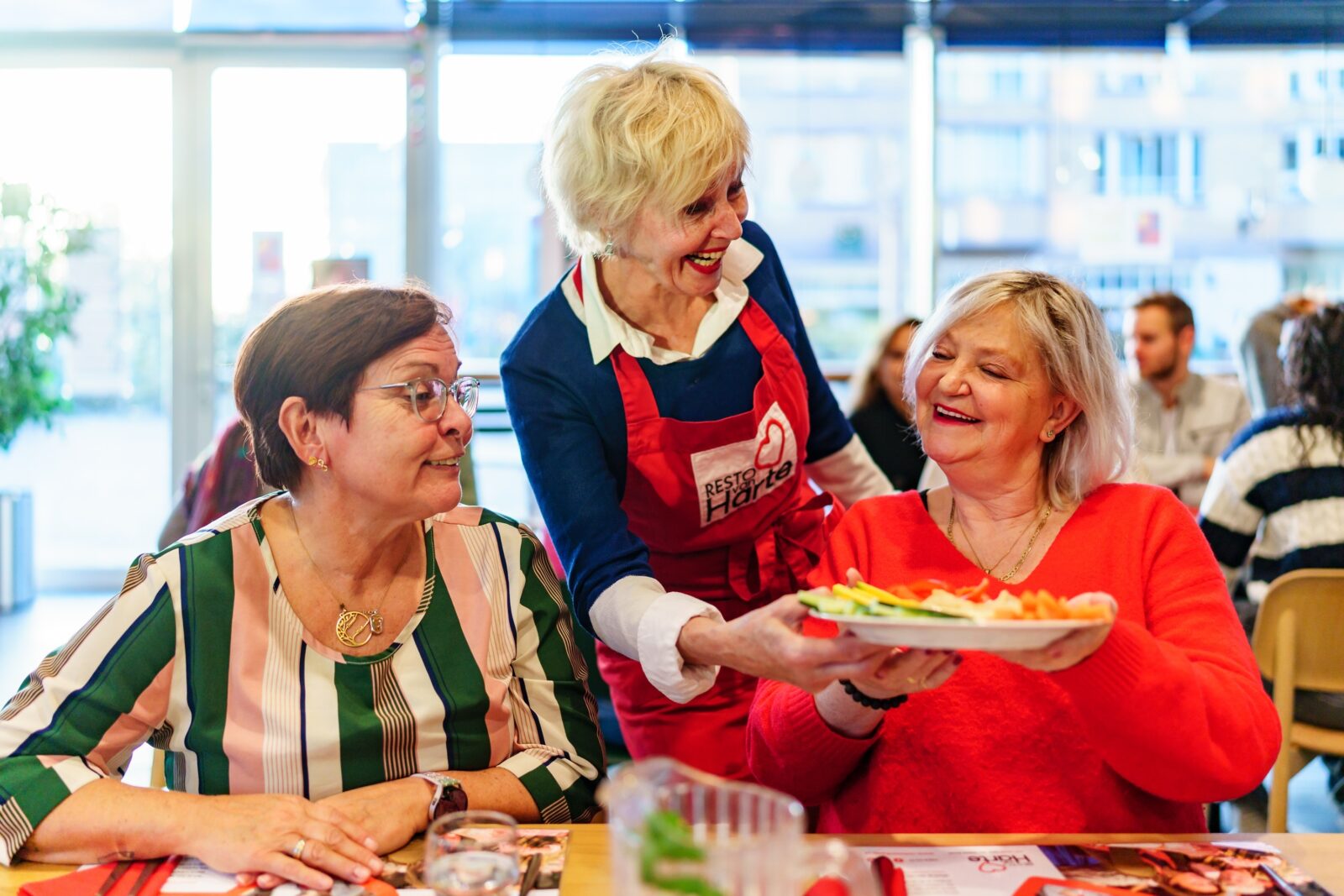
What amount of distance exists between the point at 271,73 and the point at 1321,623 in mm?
6087

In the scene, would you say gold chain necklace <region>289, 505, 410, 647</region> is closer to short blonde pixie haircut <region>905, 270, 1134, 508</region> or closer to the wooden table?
the wooden table

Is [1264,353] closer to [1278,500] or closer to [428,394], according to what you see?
[1278,500]

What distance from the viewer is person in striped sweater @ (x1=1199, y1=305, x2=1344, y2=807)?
2.91m

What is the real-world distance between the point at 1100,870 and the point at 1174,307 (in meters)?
3.57

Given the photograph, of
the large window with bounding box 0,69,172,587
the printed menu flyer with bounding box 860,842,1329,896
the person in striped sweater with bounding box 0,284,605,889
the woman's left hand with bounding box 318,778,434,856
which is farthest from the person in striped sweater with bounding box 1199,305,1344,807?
the large window with bounding box 0,69,172,587

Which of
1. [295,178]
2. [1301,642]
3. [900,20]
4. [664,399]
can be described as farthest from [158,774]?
[900,20]

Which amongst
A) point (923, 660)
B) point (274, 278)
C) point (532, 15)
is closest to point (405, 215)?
point (274, 278)

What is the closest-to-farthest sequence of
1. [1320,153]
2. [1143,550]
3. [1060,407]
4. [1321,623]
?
[1143,550] → [1060,407] → [1321,623] → [1320,153]

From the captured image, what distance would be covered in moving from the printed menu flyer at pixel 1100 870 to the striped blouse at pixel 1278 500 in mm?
1686

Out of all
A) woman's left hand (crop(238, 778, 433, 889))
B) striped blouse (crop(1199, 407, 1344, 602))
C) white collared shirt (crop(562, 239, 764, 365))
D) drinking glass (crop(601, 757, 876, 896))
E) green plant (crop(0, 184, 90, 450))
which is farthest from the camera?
green plant (crop(0, 184, 90, 450))

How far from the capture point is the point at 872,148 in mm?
6891

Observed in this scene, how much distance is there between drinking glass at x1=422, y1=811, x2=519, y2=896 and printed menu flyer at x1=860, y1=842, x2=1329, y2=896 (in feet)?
1.41

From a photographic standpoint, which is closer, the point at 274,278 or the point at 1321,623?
the point at 1321,623

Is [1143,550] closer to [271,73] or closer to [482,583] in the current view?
[482,583]
